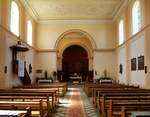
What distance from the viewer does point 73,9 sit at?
2111 centimetres

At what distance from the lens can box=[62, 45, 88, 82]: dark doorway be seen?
37.0 metres

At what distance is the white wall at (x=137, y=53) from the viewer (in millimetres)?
14549

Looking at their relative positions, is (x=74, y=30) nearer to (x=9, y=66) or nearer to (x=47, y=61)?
(x=47, y=61)

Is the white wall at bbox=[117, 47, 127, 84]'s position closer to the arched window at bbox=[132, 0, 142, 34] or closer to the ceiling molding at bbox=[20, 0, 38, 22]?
the arched window at bbox=[132, 0, 142, 34]

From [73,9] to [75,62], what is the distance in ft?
56.1

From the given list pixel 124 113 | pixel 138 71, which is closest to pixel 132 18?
pixel 138 71

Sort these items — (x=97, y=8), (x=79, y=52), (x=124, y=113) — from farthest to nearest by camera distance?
(x=79, y=52), (x=97, y=8), (x=124, y=113)

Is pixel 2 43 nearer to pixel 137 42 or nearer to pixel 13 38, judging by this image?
pixel 13 38

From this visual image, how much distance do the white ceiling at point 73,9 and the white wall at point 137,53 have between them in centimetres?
399

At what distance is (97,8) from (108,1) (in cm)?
204

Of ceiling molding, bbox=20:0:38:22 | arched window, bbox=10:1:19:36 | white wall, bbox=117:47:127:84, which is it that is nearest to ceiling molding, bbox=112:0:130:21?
white wall, bbox=117:47:127:84

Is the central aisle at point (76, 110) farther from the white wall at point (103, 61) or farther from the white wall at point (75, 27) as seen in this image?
the white wall at point (75, 27)

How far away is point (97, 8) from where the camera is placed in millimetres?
20891

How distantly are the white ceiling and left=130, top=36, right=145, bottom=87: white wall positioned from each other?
13.1ft
